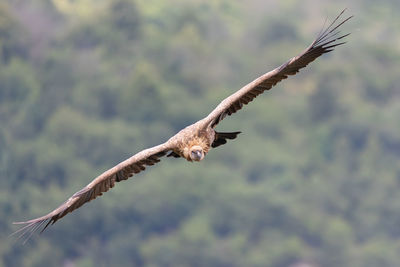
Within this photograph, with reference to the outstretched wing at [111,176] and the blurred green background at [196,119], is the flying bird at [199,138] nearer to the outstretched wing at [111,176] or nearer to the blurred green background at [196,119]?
the outstretched wing at [111,176]

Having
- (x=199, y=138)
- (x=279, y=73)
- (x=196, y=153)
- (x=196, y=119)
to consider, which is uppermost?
(x=196, y=119)

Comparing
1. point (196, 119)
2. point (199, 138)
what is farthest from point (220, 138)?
point (196, 119)

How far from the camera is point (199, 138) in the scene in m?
14.6

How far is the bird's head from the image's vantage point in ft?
46.8

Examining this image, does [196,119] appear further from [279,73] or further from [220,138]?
[279,73]

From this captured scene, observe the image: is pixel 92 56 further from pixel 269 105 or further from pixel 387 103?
pixel 387 103

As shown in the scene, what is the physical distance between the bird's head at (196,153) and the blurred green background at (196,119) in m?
30.0

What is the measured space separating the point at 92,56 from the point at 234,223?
40.1 ft

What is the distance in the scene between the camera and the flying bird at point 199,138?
14320 millimetres

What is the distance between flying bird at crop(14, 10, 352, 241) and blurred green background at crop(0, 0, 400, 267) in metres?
29.3

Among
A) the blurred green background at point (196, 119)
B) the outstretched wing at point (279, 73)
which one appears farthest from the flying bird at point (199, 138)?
the blurred green background at point (196, 119)

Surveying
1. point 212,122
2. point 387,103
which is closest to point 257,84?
point 212,122

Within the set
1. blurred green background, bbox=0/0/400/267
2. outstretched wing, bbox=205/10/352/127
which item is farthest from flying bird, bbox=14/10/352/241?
blurred green background, bbox=0/0/400/267

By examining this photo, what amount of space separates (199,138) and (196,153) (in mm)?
323
